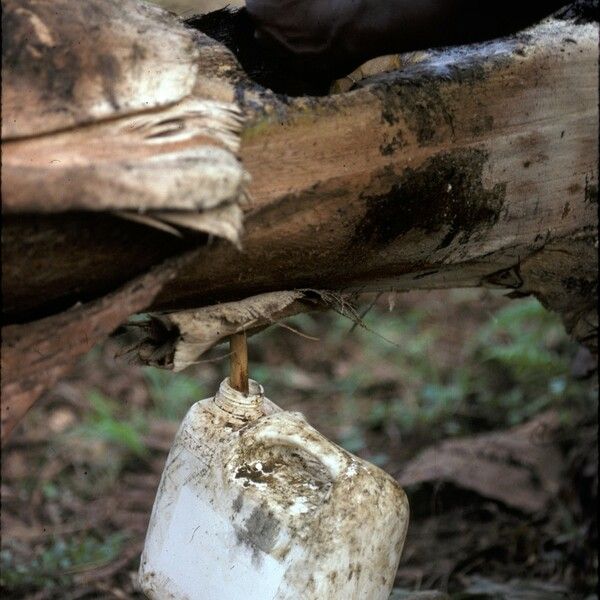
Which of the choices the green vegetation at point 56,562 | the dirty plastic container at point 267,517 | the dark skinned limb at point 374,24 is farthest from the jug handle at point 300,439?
the green vegetation at point 56,562

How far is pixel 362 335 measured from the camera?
375 centimetres

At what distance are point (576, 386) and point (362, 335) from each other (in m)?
1.07

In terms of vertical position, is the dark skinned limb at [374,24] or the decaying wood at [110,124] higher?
the dark skinned limb at [374,24]

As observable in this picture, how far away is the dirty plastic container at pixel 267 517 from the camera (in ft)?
4.66

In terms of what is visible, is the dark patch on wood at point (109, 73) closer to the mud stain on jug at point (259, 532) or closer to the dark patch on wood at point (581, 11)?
the mud stain on jug at point (259, 532)

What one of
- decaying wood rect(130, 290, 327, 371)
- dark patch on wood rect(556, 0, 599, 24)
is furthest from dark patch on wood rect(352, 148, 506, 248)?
dark patch on wood rect(556, 0, 599, 24)

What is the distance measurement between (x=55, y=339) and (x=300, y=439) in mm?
456

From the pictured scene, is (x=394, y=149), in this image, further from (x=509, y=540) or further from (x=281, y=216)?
(x=509, y=540)

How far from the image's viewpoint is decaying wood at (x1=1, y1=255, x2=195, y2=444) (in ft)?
3.94

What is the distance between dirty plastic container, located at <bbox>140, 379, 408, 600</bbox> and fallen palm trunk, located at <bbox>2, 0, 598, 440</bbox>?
238 millimetres

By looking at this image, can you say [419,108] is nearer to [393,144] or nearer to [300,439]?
[393,144]

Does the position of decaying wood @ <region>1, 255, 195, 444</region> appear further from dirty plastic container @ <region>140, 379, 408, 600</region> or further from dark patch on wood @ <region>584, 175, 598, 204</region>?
dark patch on wood @ <region>584, 175, 598, 204</region>

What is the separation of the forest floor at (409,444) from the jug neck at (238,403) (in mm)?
369

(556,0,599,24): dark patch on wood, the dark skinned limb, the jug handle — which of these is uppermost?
(556,0,599,24): dark patch on wood
